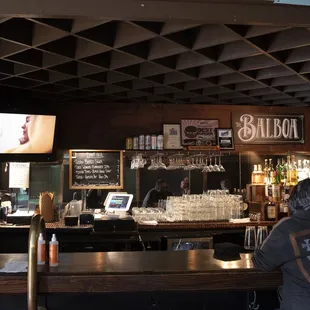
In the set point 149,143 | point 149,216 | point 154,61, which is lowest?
point 149,216

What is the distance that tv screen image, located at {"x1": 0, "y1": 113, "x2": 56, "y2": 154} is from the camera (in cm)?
538

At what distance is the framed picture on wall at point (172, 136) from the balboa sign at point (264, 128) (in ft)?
2.72

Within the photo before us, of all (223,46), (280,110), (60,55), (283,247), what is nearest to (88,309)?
(283,247)

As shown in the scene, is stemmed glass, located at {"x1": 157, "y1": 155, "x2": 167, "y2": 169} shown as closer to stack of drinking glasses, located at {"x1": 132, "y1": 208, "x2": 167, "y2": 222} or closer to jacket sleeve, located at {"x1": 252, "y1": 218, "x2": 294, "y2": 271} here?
stack of drinking glasses, located at {"x1": 132, "y1": 208, "x2": 167, "y2": 222}

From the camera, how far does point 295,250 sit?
2246 mm

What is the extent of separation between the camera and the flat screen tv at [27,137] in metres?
5.38

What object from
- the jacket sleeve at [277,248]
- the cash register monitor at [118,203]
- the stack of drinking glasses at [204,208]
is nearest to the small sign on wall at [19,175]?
the cash register monitor at [118,203]

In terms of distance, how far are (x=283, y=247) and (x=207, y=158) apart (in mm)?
3864

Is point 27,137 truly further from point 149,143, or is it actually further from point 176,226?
point 176,226

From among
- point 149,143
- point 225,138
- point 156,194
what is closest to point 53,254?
point 149,143

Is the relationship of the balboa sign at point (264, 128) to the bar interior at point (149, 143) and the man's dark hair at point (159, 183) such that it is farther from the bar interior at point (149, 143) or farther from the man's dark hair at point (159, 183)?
the man's dark hair at point (159, 183)

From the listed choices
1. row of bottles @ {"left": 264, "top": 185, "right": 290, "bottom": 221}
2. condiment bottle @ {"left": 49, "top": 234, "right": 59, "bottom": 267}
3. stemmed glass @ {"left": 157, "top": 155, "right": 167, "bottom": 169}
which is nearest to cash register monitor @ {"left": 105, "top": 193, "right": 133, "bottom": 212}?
stemmed glass @ {"left": 157, "top": 155, "right": 167, "bottom": 169}

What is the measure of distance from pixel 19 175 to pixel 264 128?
11.8 ft

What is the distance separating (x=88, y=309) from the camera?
114 inches
